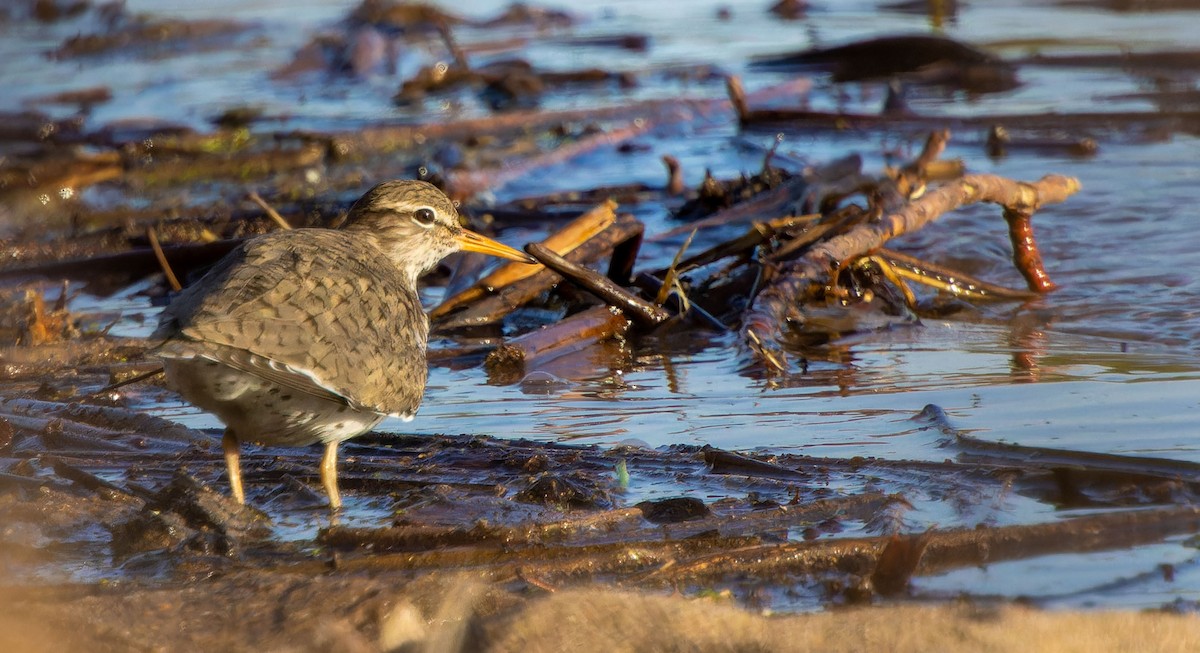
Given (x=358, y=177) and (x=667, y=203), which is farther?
(x=358, y=177)

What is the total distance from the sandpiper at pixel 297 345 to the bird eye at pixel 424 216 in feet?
2.74

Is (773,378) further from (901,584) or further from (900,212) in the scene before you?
(901,584)

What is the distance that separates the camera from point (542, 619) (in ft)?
11.1

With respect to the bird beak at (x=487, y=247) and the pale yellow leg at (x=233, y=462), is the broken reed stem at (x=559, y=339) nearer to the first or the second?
the bird beak at (x=487, y=247)

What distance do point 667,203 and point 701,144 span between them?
274 cm

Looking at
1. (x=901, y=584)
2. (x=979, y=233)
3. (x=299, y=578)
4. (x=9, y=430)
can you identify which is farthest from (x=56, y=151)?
(x=901, y=584)

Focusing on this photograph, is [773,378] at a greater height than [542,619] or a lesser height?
lesser

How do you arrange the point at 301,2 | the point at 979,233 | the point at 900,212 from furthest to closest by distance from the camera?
1. the point at 301,2
2. the point at 979,233
3. the point at 900,212

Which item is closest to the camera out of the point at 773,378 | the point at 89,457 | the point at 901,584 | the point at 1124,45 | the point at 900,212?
the point at 901,584

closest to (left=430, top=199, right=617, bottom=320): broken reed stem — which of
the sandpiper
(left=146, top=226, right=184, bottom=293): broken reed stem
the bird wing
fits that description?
(left=146, top=226, right=184, bottom=293): broken reed stem

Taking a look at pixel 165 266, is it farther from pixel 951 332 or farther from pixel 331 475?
pixel 951 332

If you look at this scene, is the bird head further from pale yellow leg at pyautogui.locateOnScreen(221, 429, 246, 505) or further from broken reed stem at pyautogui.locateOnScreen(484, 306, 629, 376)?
pale yellow leg at pyautogui.locateOnScreen(221, 429, 246, 505)

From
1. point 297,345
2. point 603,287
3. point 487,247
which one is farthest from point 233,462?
point 603,287

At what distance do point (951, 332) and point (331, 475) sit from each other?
356 cm
